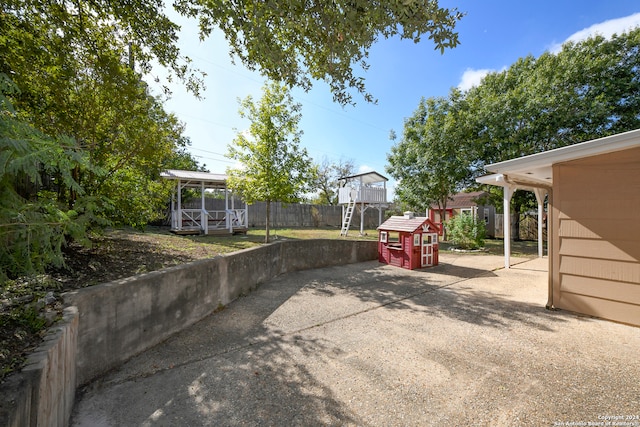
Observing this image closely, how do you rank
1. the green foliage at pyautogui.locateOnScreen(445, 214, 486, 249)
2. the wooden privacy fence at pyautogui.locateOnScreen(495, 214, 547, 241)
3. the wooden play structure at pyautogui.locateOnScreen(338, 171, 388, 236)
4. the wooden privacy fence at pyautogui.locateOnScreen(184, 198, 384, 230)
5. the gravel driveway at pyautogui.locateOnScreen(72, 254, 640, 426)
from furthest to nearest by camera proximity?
the wooden privacy fence at pyautogui.locateOnScreen(184, 198, 384, 230) < the wooden privacy fence at pyautogui.locateOnScreen(495, 214, 547, 241) < the wooden play structure at pyautogui.locateOnScreen(338, 171, 388, 236) < the green foliage at pyautogui.locateOnScreen(445, 214, 486, 249) < the gravel driveway at pyautogui.locateOnScreen(72, 254, 640, 426)

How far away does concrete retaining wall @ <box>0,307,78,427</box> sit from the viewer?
4.14 feet

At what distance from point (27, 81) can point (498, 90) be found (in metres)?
17.4

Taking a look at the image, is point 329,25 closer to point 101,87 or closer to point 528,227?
point 101,87

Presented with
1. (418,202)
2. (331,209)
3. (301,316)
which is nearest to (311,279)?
(301,316)

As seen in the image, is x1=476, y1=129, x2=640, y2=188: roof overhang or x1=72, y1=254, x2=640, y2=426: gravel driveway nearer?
x1=72, y1=254, x2=640, y2=426: gravel driveway

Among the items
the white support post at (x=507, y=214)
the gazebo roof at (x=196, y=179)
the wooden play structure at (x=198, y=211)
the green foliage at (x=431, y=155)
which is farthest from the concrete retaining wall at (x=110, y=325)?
the green foliage at (x=431, y=155)

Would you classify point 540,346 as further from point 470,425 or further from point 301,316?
point 301,316

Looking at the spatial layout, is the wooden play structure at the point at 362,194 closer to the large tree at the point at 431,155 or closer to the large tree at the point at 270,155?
the large tree at the point at 431,155

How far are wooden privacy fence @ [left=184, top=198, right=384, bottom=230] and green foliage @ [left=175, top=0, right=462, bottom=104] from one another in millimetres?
11765

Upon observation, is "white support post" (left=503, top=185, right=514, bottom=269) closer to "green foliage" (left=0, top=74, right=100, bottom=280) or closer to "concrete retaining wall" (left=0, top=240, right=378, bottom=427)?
"concrete retaining wall" (left=0, top=240, right=378, bottom=427)

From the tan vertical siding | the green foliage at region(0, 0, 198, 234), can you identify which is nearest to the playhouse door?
the tan vertical siding

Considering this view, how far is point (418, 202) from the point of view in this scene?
12.8 m

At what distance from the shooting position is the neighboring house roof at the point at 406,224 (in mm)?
7352

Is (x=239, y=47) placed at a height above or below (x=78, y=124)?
above
